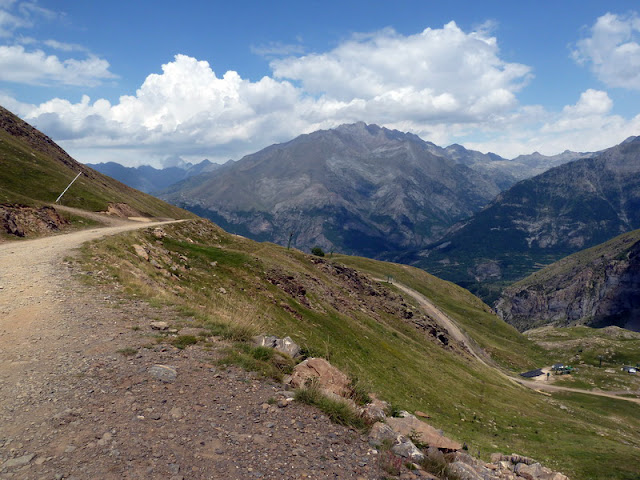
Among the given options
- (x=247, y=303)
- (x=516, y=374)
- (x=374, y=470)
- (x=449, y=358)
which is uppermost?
(x=374, y=470)

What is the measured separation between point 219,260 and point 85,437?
33.1m

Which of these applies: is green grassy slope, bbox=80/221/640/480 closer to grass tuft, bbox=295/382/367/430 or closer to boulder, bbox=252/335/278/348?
boulder, bbox=252/335/278/348

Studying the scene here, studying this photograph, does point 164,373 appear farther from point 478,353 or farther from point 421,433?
point 478,353

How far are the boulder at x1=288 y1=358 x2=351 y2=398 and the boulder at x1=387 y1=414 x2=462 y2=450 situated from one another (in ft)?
6.52

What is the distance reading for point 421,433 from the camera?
12.3m

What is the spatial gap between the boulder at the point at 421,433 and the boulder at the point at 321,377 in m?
1.99

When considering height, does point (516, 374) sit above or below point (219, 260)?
below

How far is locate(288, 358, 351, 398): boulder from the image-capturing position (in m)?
12.8

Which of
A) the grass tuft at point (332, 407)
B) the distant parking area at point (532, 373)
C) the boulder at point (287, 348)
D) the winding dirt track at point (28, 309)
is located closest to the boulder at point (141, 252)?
the winding dirt track at point (28, 309)

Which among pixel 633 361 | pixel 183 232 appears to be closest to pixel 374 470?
pixel 183 232

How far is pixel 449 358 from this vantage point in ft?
220

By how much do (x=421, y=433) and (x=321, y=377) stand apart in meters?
4.08

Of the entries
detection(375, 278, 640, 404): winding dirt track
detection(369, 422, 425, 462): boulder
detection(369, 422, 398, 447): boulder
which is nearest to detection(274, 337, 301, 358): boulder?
detection(369, 422, 398, 447): boulder

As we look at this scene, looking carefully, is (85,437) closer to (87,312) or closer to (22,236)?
(87,312)
